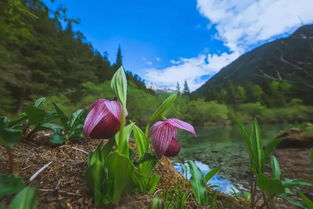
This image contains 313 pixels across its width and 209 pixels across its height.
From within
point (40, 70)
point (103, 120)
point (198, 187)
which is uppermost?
point (40, 70)

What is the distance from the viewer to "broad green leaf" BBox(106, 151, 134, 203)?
16.1 inches

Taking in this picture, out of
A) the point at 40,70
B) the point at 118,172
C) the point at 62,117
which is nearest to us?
the point at 118,172

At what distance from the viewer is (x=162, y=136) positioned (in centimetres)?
47

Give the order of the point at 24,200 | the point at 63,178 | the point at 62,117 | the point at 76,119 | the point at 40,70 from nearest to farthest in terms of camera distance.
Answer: the point at 24,200 < the point at 63,178 < the point at 62,117 < the point at 76,119 < the point at 40,70

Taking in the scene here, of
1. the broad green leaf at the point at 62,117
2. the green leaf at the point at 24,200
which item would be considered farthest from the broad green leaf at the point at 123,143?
the broad green leaf at the point at 62,117

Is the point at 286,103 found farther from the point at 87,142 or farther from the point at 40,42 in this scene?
the point at 87,142

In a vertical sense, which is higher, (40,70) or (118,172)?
(40,70)

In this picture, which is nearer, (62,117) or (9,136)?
(9,136)

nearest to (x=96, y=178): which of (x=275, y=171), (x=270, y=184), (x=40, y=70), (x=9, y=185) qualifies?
(x=9, y=185)

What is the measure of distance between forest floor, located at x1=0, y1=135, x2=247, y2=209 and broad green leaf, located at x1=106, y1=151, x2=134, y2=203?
4cm

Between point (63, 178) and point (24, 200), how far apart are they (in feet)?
0.77

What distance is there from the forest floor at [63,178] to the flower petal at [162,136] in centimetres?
14

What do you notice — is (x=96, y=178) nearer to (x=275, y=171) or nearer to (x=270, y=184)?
(x=270, y=184)

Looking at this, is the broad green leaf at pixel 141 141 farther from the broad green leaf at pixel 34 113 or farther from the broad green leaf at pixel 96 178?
the broad green leaf at pixel 34 113
